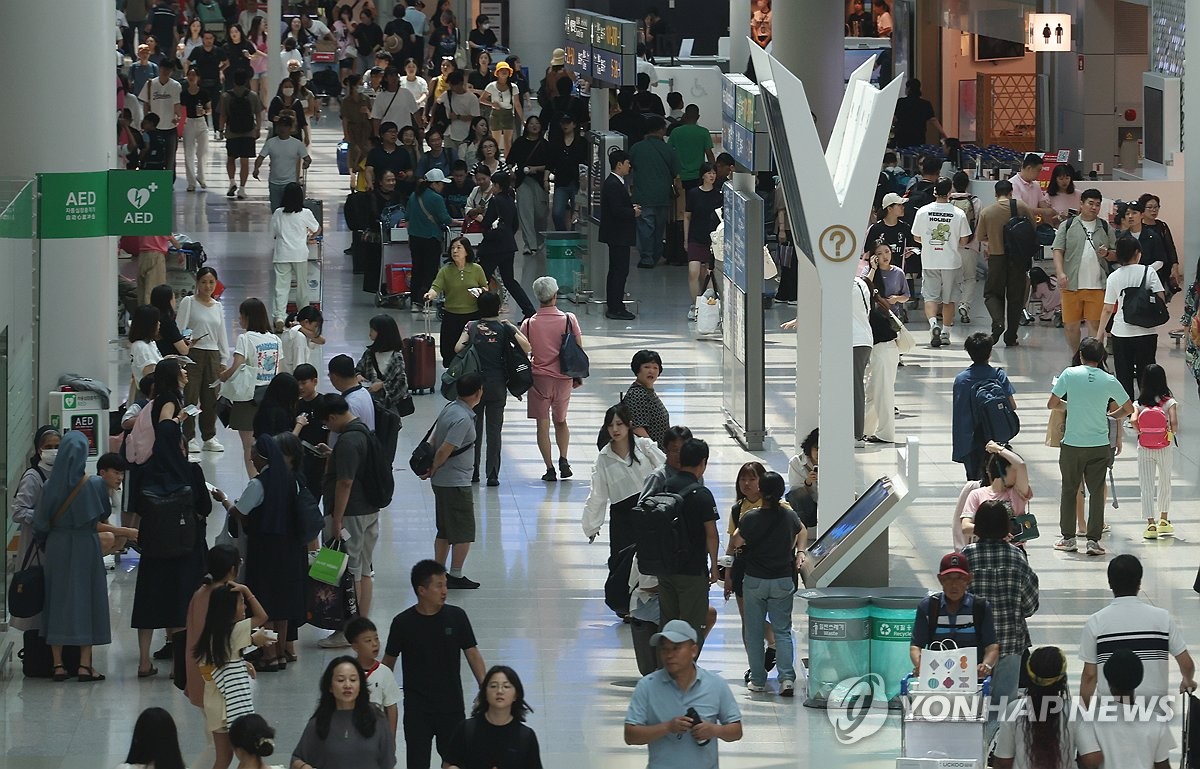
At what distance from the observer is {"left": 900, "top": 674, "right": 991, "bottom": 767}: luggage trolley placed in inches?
348

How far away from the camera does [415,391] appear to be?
17922 millimetres

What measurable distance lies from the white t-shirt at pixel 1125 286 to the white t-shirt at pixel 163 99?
1624 cm

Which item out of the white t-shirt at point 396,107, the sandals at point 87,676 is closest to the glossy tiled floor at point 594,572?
the sandals at point 87,676

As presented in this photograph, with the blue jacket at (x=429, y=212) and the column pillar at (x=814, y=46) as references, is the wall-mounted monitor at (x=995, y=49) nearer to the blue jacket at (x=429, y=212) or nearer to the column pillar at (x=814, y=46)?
the blue jacket at (x=429, y=212)

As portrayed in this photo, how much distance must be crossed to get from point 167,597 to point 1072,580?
5499 mm

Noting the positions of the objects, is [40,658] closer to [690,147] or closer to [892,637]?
[892,637]

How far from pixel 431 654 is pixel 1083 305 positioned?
35.8ft

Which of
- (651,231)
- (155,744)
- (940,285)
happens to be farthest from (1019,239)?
(155,744)

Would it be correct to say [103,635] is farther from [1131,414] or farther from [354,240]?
[354,240]

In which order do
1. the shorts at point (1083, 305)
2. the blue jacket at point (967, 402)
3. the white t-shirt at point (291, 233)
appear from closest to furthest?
1. the blue jacket at point (967, 402)
2. the shorts at point (1083, 305)
3. the white t-shirt at point (291, 233)

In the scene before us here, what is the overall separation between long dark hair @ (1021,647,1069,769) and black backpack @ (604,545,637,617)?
290 centimetres

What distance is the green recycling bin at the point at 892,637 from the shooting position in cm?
1026

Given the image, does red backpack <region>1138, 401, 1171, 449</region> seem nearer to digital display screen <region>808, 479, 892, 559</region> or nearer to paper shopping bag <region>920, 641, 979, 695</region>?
digital display screen <region>808, 479, 892, 559</region>

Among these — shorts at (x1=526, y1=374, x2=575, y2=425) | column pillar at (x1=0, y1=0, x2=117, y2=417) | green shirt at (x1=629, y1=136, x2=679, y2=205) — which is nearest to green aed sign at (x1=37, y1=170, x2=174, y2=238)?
column pillar at (x1=0, y1=0, x2=117, y2=417)
